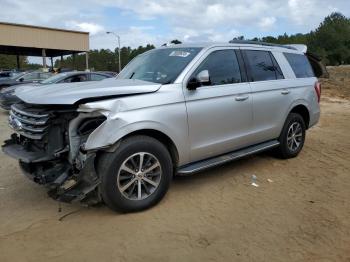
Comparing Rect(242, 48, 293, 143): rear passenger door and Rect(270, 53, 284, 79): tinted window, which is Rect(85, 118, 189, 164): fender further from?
Rect(270, 53, 284, 79): tinted window

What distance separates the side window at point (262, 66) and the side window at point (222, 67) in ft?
1.05

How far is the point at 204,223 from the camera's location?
4.68 meters

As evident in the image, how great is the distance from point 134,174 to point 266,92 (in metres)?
2.67

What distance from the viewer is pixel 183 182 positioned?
6.07 metres

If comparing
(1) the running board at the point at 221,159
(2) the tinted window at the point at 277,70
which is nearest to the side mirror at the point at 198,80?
(1) the running board at the point at 221,159

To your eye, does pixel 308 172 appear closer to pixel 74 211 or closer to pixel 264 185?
pixel 264 185

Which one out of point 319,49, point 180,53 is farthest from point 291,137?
point 319,49

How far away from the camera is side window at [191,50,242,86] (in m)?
5.73

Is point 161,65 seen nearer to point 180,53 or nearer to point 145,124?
point 180,53

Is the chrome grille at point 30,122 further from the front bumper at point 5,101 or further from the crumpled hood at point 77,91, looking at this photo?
the front bumper at point 5,101

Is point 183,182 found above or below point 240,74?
below

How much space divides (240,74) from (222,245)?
2.78 meters

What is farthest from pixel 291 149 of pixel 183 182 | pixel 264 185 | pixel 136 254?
pixel 136 254

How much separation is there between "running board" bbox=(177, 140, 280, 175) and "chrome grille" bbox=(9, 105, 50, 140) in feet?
5.51
